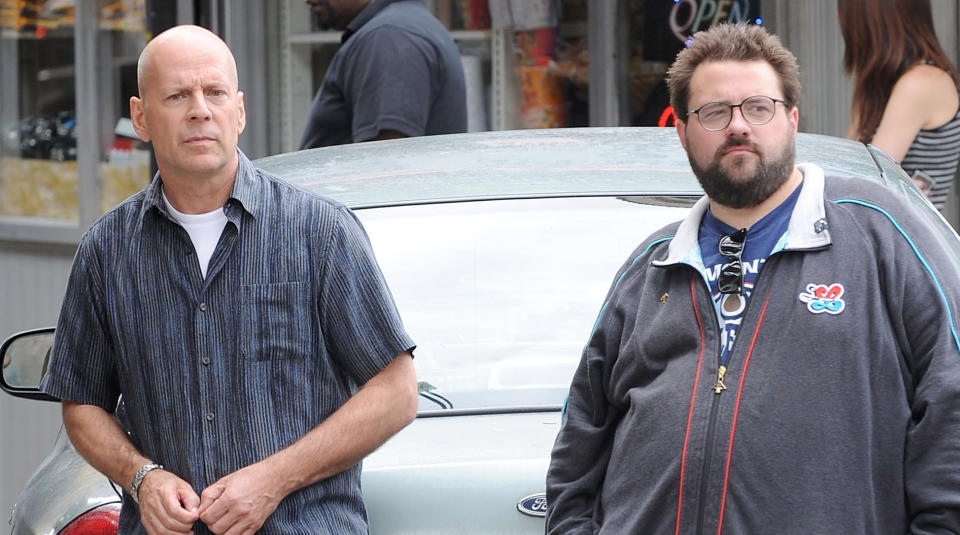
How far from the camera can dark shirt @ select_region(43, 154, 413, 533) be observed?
2.80 metres

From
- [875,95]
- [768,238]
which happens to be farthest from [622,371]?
[875,95]

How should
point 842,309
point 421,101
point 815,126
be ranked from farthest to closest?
point 815,126 → point 421,101 → point 842,309

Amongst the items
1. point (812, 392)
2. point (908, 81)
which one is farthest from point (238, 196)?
point (908, 81)

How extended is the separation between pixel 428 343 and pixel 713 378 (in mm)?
1022

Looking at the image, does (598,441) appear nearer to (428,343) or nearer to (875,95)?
(428,343)

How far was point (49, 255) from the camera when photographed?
8047mm

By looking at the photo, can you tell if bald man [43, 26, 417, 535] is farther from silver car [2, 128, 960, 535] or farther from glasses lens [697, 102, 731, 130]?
glasses lens [697, 102, 731, 130]

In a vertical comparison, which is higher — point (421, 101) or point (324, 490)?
point (421, 101)

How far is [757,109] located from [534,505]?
0.81 meters

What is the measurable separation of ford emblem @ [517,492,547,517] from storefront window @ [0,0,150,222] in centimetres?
555

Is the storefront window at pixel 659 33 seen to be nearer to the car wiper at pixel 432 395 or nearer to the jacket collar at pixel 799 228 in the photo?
the car wiper at pixel 432 395

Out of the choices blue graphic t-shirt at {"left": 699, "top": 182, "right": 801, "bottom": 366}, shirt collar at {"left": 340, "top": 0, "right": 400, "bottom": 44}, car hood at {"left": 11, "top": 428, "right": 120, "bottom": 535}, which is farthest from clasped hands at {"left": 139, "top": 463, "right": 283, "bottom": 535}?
shirt collar at {"left": 340, "top": 0, "right": 400, "bottom": 44}

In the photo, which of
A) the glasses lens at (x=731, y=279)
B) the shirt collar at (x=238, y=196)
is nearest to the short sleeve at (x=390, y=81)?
the shirt collar at (x=238, y=196)

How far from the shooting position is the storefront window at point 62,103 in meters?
8.02
